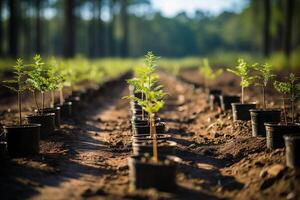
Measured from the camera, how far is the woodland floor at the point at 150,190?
17.6 ft

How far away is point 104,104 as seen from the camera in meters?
16.2

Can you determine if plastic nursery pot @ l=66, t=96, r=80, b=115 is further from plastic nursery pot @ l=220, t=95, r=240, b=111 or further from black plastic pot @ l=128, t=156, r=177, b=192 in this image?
black plastic pot @ l=128, t=156, r=177, b=192

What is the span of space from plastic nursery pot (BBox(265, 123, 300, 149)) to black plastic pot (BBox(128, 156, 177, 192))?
2159mm

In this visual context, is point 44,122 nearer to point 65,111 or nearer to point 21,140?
point 21,140

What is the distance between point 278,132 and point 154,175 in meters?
2.37

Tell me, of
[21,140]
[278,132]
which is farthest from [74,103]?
[278,132]

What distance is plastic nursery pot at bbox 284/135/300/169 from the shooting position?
5582mm

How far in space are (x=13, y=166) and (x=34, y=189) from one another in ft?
3.42

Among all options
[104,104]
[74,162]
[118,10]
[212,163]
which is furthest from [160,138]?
[118,10]

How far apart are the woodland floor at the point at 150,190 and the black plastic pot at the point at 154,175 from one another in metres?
0.10

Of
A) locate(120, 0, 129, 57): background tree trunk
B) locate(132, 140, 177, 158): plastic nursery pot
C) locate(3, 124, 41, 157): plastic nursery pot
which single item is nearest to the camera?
locate(132, 140, 177, 158): plastic nursery pot

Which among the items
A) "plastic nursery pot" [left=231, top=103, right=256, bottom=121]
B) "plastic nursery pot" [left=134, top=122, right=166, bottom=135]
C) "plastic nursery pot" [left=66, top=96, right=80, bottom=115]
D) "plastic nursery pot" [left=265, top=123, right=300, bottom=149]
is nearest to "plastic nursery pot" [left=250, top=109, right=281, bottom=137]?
"plastic nursery pot" [left=265, top=123, right=300, bottom=149]

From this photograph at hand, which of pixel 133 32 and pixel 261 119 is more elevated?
pixel 133 32

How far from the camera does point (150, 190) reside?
206 inches
